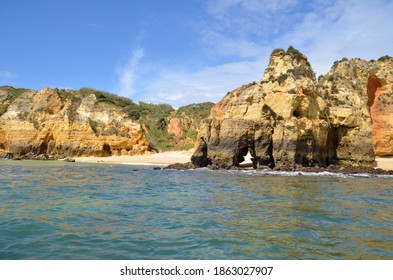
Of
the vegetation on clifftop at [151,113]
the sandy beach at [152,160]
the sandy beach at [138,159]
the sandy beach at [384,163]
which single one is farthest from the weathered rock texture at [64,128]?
the sandy beach at [384,163]

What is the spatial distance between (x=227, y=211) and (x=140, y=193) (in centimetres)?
426

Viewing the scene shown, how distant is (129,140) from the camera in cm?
3972

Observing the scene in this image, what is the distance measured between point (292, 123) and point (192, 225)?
56.4 feet

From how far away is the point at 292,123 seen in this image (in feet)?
73.9

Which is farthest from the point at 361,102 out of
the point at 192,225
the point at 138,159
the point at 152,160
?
the point at 192,225

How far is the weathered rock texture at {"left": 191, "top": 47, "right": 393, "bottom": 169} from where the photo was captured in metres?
23.1

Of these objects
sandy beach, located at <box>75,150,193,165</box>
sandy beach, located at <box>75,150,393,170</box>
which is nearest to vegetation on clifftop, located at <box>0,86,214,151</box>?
sandy beach, located at <box>75,150,193,165</box>

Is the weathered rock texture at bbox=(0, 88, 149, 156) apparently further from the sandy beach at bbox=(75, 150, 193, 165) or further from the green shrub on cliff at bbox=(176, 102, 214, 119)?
the green shrub on cliff at bbox=(176, 102, 214, 119)

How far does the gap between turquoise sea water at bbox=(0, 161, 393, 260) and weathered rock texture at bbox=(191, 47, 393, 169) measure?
39.2ft

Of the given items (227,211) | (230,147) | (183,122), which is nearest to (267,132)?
(230,147)

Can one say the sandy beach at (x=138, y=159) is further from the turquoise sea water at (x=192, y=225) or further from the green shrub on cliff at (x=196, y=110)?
the turquoise sea water at (x=192, y=225)

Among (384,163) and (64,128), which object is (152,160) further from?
(384,163)

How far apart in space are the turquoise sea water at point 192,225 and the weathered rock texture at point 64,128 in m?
27.6
